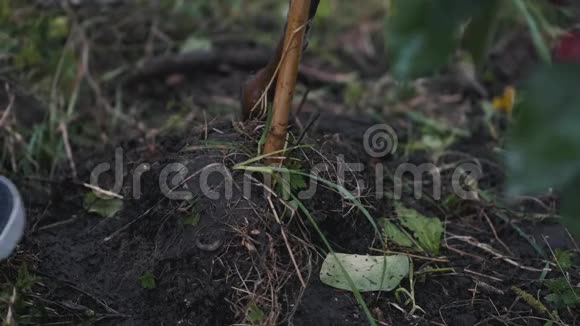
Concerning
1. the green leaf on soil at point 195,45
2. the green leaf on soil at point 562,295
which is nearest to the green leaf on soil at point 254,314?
the green leaf on soil at point 562,295

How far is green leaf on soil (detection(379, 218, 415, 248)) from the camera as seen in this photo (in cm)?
159

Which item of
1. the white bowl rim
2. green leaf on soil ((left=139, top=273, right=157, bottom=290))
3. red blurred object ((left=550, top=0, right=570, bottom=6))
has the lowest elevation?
green leaf on soil ((left=139, top=273, right=157, bottom=290))

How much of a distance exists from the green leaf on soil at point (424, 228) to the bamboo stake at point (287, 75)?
0.41 metres

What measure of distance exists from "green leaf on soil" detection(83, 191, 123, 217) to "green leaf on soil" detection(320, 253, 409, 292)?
1.90ft

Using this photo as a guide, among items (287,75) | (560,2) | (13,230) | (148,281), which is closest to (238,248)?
(148,281)

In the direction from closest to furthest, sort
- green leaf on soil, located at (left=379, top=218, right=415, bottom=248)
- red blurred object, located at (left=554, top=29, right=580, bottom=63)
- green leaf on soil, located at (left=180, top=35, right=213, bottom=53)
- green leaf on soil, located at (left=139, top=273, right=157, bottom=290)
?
green leaf on soil, located at (left=139, top=273, right=157, bottom=290) < green leaf on soil, located at (left=379, top=218, right=415, bottom=248) < red blurred object, located at (left=554, top=29, right=580, bottom=63) < green leaf on soil, located at (left=180, top=35, right=213, bottom=53)

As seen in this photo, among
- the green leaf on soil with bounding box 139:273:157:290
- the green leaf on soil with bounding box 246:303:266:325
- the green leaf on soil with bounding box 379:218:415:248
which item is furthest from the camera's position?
the green leaf on soil with bounding box 379:218:415:248

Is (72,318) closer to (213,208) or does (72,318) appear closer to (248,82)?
(213,208)

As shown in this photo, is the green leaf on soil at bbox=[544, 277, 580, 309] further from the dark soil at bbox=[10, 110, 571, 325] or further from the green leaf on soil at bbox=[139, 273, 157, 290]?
the green leaf on soil at bbox=[139, 273, 157, 290]

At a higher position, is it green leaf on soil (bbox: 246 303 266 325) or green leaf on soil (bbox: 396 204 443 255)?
green leaf on soil (bbox: 246 303 266 325)

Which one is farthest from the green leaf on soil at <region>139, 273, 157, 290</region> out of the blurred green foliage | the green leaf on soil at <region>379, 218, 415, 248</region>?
the blurred green foliage

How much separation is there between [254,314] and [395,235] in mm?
455

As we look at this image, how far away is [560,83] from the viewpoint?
2.54 feet

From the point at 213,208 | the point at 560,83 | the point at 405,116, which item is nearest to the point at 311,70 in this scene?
the point at 405,116
